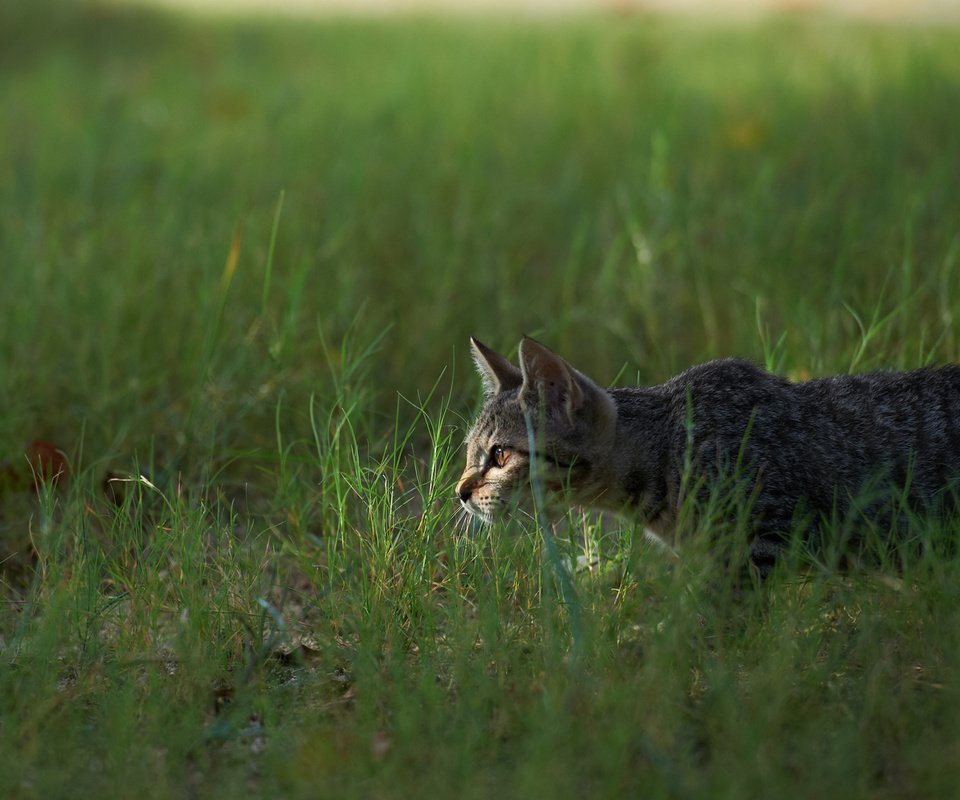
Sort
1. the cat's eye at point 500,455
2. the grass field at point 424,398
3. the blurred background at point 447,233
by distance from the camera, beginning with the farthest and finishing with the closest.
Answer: the blurred background at point 447,233
the cat's eye at point 500,455
the grass field at point 424,398

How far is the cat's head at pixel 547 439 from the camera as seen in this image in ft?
9.90

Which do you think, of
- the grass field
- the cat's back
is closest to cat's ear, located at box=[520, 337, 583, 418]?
the grass field

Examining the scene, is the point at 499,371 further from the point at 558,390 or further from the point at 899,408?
the point at 899,408

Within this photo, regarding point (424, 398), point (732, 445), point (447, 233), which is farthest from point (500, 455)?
point (447, 233)

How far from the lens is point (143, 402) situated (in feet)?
13.4

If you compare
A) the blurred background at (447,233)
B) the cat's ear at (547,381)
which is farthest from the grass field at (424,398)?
the cat's ear at (547,381)

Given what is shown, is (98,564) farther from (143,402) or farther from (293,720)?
(143,402)

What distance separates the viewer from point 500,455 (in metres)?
3.12

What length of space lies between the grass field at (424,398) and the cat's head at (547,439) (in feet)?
0.47

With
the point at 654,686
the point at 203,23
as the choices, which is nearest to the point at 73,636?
the point at 654,686

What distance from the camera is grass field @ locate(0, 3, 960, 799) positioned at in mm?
2316

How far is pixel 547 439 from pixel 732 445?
479 mm

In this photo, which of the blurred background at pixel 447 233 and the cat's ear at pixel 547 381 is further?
the blurred background at pixel 447 233

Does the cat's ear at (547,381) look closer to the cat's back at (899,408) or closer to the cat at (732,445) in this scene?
→ the cat at (732,445)
